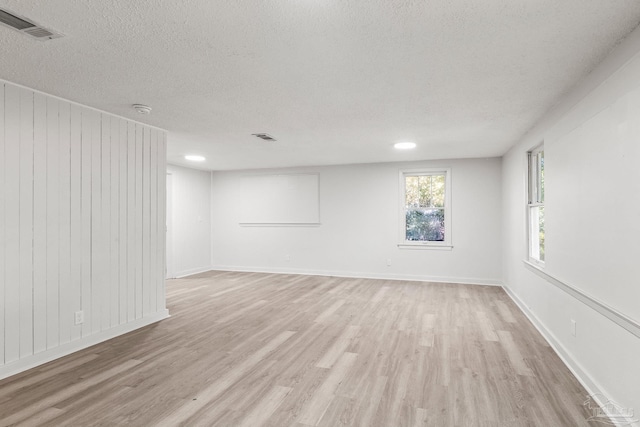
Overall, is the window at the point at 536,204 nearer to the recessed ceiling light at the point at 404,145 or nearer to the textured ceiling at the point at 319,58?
the textured ceiling at the point at 319,58

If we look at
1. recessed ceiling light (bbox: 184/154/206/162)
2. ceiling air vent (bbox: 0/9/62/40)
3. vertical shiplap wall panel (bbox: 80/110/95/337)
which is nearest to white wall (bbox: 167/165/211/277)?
recessed ceiling light (bbox: 184/154/206/162)

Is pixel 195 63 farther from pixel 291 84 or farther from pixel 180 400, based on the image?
pixel 180 400

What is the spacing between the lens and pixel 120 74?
8.70ft

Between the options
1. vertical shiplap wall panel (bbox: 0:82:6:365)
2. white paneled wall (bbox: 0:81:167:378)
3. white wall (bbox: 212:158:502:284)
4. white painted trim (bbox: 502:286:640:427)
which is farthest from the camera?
white wall (bbox: 212:158:502:284)

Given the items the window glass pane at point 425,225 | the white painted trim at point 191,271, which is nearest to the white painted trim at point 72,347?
the white painted trim at point 191,271

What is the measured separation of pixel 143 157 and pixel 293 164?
11.6ft

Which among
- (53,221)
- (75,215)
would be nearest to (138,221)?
→ (75,215)

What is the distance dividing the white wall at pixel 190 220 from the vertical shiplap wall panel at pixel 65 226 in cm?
389

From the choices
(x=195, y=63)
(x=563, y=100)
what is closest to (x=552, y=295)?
(x=563, y=100)

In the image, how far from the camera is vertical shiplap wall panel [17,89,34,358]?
9.57 feet

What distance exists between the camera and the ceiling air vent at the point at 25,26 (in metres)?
1.84

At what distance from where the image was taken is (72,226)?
3342mm

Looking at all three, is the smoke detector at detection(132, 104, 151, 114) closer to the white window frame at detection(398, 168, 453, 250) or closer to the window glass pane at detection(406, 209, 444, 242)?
the white window frame at detection(398, 168, 453, 250)

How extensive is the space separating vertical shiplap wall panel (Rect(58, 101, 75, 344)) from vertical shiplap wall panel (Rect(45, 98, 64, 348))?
0.08ft
